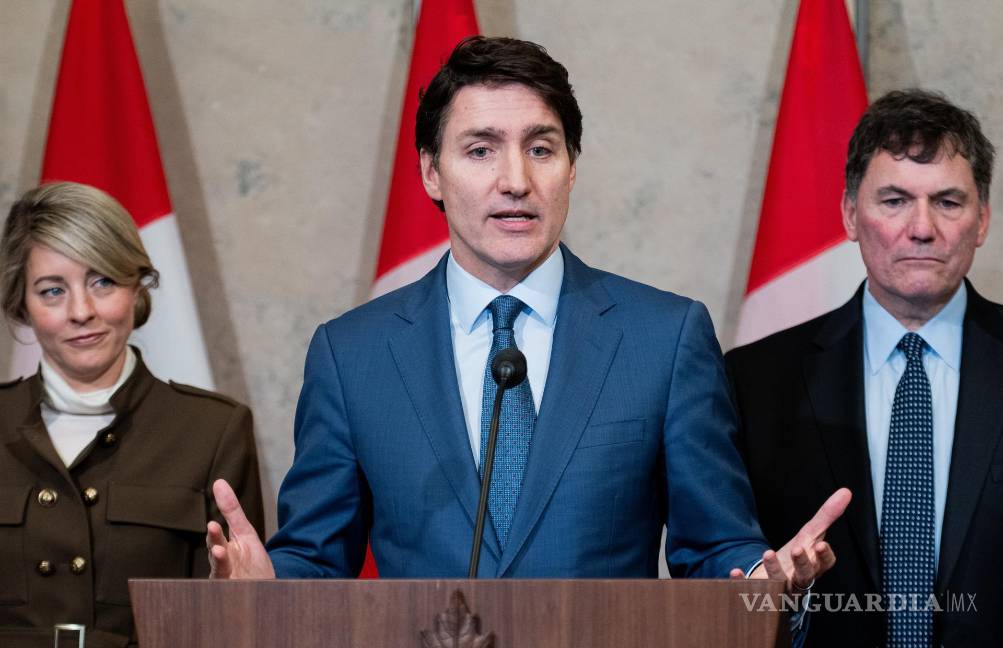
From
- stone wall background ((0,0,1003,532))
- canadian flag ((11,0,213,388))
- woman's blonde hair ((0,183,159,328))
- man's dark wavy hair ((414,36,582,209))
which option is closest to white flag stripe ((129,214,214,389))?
canadian flag ((11,0,213,388))

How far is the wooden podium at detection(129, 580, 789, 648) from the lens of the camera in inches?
59.7

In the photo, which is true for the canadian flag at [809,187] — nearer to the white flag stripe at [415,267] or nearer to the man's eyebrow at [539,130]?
the white flag stripe at [415,267]

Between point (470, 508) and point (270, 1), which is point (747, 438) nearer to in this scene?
point (470, 508)

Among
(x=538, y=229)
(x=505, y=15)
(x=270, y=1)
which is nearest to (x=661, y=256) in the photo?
(x=505, y=15)

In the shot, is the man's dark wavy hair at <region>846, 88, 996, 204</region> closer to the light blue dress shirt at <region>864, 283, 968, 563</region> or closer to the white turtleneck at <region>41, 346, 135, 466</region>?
the light blue dress shirt at <region>864, 283, 968, 563</region>

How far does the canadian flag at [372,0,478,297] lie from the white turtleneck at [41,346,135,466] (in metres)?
0.92

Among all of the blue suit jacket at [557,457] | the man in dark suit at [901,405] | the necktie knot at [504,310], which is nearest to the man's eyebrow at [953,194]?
the man in dark suit at [901,405]

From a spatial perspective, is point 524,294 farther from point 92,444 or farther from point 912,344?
point 92,444

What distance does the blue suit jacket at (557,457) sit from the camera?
2088 millimetres

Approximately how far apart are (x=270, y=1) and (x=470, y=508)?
2.46m

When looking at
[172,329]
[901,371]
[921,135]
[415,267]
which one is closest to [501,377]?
[901,371]

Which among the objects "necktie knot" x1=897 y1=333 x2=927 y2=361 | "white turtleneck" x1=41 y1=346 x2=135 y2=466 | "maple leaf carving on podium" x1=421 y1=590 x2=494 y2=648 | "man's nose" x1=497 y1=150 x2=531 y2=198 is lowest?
"maple leaf carving on podium" x1=421 y1=590 x2=494 y2=648

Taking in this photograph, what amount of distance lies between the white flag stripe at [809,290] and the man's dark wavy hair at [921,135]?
0.52 m

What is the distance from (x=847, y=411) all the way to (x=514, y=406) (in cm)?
97
